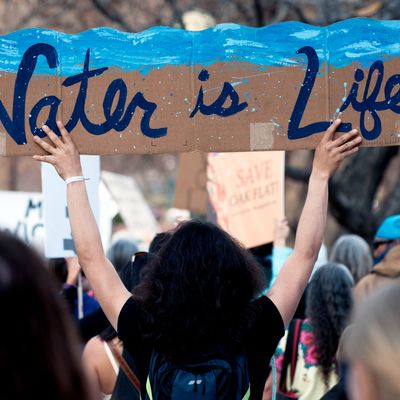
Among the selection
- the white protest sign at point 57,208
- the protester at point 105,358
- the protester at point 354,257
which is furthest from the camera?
the protester at point 354,257

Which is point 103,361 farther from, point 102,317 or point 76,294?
point 76,294

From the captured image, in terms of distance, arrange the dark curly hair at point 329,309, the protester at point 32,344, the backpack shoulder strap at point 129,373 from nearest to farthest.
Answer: the protester at point 32,344, the backpack shoulder strap at point 129,373, the dark curly hair at point 329,309

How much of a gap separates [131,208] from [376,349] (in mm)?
9197

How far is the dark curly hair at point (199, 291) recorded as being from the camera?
8.93ft

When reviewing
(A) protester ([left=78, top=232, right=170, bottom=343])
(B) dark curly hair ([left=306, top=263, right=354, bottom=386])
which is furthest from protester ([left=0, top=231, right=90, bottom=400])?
(B) dark curly hair ([left=306, top=263, right=354, bottom=386])

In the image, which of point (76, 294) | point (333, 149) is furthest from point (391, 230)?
point (333, 149)

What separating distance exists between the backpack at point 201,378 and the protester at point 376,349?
3.57 ft

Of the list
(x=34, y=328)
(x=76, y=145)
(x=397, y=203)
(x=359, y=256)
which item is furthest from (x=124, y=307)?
(x=397, y=203)

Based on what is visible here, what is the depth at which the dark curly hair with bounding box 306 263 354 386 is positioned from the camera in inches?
180

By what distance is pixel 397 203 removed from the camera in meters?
10.8

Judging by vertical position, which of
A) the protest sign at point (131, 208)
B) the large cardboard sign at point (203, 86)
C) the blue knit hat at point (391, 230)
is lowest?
the protest sign at point (131, 208)

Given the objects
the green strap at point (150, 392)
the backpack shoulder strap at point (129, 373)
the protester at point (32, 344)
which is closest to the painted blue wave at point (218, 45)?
the green strap at point (150, 392)

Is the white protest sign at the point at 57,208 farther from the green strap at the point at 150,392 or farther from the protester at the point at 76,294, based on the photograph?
the green strap at the point at 150,392

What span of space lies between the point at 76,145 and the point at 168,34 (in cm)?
55
